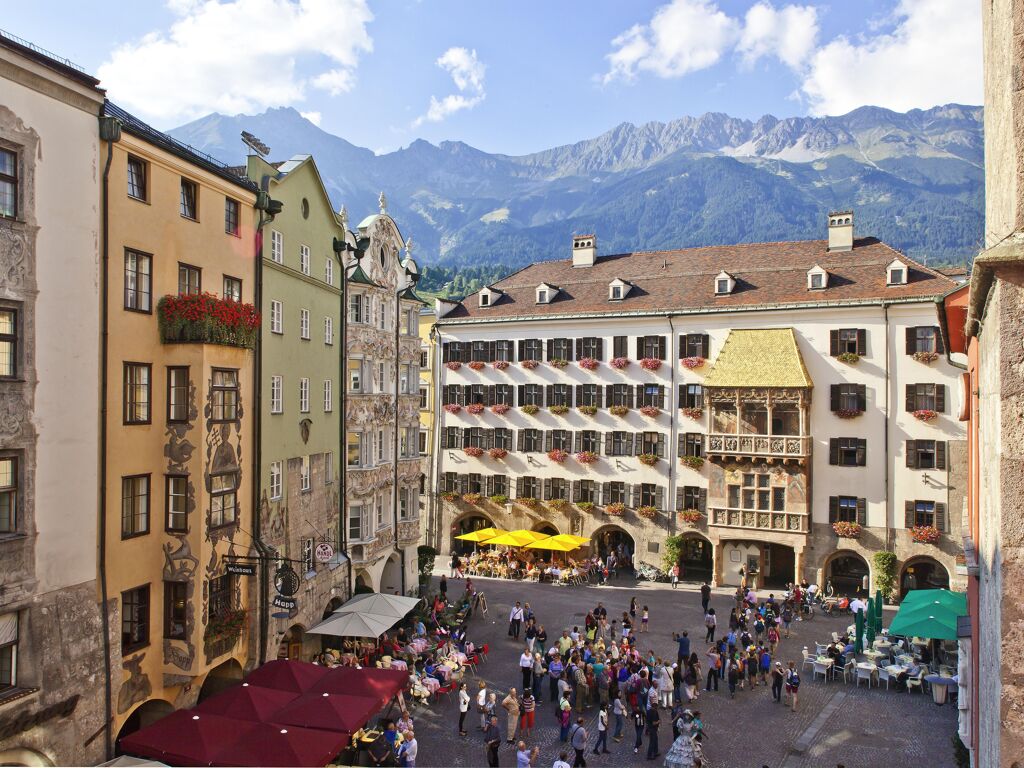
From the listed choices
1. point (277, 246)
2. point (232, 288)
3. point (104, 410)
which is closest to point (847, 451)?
point (277, 246)

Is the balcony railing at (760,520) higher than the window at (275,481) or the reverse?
the reverse

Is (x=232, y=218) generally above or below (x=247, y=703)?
above

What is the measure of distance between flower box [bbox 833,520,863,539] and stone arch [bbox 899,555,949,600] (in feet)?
8.79

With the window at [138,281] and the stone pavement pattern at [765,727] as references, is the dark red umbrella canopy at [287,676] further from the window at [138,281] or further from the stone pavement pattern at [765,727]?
the window at [138,281]

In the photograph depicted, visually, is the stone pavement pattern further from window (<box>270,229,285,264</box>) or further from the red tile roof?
the red tile roof

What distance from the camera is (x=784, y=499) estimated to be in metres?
42.2

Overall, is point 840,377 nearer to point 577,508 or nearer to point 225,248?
point 577,508

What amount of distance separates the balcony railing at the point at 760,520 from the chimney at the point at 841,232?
1613cm

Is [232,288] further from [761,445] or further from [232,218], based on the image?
[761,445]

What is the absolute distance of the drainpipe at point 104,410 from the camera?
1775cm

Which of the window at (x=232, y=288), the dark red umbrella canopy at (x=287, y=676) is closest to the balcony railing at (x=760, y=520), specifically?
the dark red umbrella canopy at (x=287, y=676)

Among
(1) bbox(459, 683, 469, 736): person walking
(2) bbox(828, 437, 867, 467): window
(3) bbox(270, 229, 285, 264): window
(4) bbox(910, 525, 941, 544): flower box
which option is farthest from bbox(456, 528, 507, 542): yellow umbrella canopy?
(3) bbox(270, 229, 285, 264): window

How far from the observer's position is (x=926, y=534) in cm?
3931

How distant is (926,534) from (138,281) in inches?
1464
